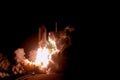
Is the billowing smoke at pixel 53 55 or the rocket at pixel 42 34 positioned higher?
the rocket at pixel 42 34

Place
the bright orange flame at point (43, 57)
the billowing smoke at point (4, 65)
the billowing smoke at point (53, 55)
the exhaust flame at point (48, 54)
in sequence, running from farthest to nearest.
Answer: the billowing smoke at point (4, 65) → the bright orange flame at point (43, 57) → the exhaust flame at point (48, 54) → the billowing smoke at point (53, 55)

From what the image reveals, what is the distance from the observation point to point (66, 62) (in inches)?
1093

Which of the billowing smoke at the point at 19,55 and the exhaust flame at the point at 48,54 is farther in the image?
the billowing smoke at the point at 19,55

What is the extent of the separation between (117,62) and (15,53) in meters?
14.3

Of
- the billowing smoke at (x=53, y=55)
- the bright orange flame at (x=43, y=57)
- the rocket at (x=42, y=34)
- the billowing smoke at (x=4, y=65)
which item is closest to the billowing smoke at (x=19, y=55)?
the billowing smoke at (x=53, y=55)

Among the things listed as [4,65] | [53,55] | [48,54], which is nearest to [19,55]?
[4,65]

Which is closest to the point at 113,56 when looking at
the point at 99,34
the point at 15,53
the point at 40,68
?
the point at 99,34

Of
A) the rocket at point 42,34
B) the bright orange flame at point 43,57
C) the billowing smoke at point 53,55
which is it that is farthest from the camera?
the rocket at point 42,34

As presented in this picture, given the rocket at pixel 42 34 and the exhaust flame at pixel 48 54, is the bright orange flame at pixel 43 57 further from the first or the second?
the rocket at pixel 42 34

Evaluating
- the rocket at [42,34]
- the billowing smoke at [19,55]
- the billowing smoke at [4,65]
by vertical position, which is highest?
the rocket at [42,34]

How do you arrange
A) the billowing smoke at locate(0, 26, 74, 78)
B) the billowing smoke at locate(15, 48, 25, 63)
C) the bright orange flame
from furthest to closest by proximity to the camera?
the billowing smoke at locate(15, 48, 25, 63)
the bright orange flame
the billowing smoke at locate(0, 26, 74, 78)

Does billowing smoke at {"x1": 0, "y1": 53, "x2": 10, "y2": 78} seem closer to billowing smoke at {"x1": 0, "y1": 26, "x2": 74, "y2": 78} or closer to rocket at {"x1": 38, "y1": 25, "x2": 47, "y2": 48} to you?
billowing smoke at {"x1": 0, "y1": 26, "x2": 74, "y2": 78}

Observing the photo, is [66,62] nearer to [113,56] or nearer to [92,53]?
[92,53]

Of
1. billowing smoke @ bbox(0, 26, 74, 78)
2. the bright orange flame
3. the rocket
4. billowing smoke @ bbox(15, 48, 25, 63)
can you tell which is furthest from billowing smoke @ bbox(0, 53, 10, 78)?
the bright orange flame
